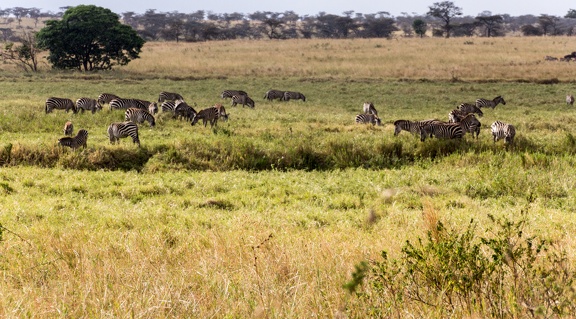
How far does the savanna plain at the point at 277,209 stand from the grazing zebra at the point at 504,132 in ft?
0.74

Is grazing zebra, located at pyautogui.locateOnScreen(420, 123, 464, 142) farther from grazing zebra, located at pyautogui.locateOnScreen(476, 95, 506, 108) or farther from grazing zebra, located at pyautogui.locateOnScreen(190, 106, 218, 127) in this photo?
grazing zebra, located at pyautogui.locateOnScreen(476, 95, 506, 108)

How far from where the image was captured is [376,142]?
13617 millimetres

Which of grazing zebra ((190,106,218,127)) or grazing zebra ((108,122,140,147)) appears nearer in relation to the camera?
grazing zebra ((108,122,140,147))

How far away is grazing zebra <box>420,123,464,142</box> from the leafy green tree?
105ft

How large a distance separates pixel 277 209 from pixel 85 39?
3637cm

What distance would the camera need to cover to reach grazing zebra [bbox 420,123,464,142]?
14484 millimetres

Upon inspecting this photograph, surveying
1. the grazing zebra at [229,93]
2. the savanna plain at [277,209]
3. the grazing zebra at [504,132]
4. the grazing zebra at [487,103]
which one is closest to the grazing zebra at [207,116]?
the savanna plain at [277,209]

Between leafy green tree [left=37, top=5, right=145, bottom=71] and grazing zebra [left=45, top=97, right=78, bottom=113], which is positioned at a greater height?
leafy green tree [left=37, top=5, right=145, bottom=71]

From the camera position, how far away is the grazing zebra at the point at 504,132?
45.5 feet

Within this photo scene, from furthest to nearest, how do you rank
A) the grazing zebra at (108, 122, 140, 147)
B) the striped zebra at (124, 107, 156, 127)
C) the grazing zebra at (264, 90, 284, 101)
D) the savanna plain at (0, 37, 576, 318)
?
1. the grazing zebra at (264, 90, 284, 101)
2. the striped zebra at (124, 107, 156, 127)
3. the grazing zebra at (108, 122, 140, 147)
4. the savanna plain at (0, 37, 576, 318)

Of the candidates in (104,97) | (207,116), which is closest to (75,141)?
(207,116)

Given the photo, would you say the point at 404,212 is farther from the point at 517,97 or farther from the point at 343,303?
the point at 517,97

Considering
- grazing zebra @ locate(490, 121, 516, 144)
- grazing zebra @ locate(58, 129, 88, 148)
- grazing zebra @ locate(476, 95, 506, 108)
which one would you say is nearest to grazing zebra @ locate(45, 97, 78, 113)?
grazing zebra @ locate(58, 129, 88, 148)

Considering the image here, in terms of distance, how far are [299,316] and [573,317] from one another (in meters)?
1.67
